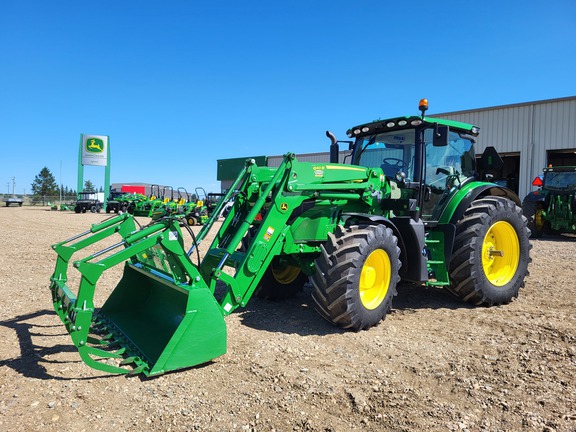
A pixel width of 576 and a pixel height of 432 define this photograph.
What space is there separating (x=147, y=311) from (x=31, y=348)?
1084 mm

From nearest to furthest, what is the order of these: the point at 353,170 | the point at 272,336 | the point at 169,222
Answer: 1. the point at 169,222
2. the point at 272,336
3. the point at 353,170

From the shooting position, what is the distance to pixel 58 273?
4.06m

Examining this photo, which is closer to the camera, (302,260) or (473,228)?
(302,260)

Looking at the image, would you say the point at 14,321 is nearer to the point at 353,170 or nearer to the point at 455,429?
the point at 353,170

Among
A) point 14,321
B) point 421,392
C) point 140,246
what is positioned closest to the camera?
point 421,392

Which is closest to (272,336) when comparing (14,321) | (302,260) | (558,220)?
(302,260)

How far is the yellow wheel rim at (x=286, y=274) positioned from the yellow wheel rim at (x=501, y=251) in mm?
2585

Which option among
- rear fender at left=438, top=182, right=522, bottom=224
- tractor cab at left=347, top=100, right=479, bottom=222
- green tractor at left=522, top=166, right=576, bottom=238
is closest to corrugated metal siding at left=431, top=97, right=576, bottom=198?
green tractor at left=522, top=166, right=576, bottom=238

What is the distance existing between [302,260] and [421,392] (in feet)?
6.95

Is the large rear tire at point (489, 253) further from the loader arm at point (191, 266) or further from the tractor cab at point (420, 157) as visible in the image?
the loader arm at point (191, 266)

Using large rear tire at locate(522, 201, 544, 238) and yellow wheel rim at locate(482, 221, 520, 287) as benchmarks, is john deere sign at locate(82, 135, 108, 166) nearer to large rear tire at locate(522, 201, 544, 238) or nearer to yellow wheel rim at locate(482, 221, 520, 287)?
large rear tire at locate(522, 201, 544, 238)

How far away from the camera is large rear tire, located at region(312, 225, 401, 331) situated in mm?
4371

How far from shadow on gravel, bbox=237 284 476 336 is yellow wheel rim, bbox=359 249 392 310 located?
18.8 inches

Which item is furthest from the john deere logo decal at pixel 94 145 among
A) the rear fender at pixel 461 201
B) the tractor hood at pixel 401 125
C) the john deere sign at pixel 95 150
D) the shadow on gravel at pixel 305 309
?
the rear fender at pixel 461 201
